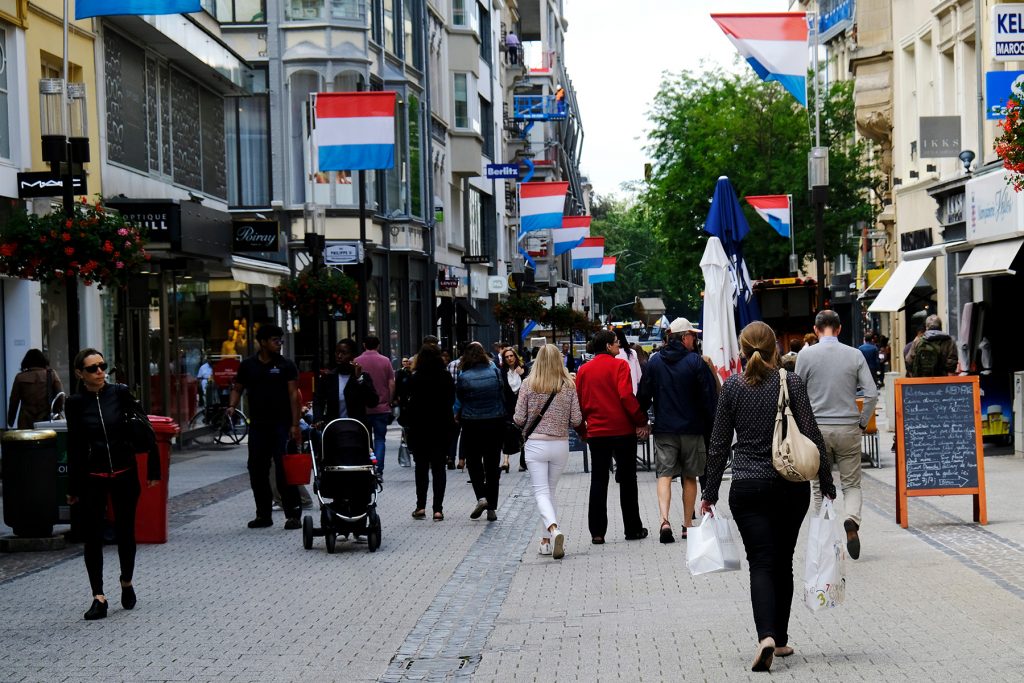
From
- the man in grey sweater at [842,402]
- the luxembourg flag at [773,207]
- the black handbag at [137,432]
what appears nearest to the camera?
the black handbag at [137,432]

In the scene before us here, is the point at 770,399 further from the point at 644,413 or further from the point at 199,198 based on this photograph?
the point at 199,198

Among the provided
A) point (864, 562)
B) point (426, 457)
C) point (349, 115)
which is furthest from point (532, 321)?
point (864, 562)

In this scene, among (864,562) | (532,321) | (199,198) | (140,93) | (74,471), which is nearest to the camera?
(74,471)

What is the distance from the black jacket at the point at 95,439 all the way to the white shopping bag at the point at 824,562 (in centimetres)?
486

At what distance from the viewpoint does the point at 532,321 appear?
2309 inches

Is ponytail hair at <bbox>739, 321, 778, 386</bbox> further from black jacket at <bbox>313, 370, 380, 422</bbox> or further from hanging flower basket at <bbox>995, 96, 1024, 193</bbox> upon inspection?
black jacket at <bbox>313, 370, 380, 422</bbox>

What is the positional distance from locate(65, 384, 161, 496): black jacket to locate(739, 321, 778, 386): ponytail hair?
4.43 metres

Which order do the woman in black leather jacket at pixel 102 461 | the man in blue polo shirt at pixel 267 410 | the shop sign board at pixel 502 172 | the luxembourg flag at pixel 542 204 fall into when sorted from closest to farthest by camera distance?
the woman in black leather jacket at pixel 102 461 → the man in blue polo shirt at pixel 267 410 → the luxembourg flag at pixel 542 204 → the shop sign board at pixel 502 172

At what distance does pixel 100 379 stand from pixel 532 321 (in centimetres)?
4790

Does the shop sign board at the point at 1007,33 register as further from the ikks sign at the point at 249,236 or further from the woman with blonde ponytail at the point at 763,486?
the ikks sign at the point at 249,236

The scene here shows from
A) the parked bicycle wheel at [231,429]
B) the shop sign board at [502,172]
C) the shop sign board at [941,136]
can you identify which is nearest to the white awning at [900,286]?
the shop sign board at [941,136]

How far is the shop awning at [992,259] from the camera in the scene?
21.4 m

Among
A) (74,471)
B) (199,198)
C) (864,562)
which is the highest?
(199,198)

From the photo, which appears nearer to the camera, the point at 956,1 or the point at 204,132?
the point at 956,1
